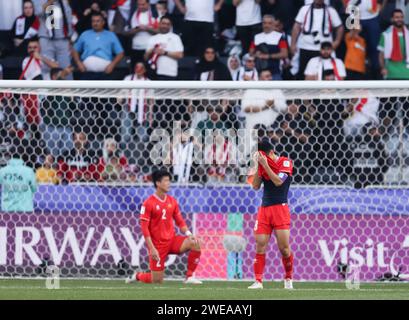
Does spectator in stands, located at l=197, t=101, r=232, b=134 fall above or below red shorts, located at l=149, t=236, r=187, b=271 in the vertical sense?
above

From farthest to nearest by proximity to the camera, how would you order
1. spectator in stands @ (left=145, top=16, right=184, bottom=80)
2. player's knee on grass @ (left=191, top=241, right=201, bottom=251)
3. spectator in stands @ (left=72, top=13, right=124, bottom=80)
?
spectator in stands @ (left=72, top=13, right=124, bottom=80) → spectator in stands @ (left=145, top=16, right=184, bottom=80) → player's knee on grass @ (left=191, top=241, right=201, bottom=251)

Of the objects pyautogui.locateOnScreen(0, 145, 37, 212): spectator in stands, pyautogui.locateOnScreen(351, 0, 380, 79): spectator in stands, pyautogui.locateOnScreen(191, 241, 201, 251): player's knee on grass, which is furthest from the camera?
pyautogui.locateOnScreen(351, 0, 380, 79): spectator in stands

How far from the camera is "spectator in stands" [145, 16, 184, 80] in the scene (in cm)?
1898

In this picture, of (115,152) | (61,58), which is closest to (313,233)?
(115,152)

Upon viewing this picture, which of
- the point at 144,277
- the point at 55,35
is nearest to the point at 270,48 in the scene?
the point at 55,35

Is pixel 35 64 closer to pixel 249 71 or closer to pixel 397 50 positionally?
pixel 249 71

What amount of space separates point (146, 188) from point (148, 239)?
1.33m

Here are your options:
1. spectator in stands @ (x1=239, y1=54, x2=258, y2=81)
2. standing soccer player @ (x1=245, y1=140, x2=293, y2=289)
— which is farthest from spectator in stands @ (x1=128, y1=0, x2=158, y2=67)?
standing soccer player @ (x1=245, y1=140, x2=293, y2=289)

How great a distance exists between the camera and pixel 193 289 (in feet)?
45.2

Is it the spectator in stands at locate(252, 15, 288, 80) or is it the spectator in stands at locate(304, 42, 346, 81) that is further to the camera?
the spectator in stands at locate(252, 15, 288, 80)

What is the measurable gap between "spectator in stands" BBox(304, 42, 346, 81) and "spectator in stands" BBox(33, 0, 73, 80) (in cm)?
384

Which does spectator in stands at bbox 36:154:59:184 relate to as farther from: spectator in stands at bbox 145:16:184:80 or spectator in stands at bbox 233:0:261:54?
spectator in stands at bbox 233:0:261:54

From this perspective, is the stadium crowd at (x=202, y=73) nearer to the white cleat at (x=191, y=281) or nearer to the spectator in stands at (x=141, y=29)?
the spectator in stands at (x=141, y=29)

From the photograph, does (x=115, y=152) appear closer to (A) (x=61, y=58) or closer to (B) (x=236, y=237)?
(B) (x=236, y=237)
